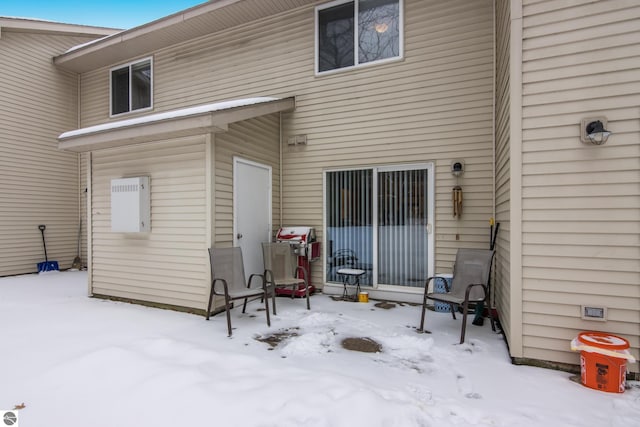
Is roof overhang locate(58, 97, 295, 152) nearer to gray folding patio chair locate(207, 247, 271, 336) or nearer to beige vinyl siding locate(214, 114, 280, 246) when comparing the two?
beige vinyl siding locate(214, 114, 280, 246)

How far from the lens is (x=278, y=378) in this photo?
258cm

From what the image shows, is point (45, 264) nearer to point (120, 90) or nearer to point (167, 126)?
point (120, 90)

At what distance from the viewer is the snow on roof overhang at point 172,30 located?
19.4ft

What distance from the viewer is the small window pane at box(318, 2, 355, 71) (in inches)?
217

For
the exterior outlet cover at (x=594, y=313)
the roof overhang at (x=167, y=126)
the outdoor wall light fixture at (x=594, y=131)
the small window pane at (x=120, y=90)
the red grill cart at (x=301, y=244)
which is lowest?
the exterior outlet cover at (x=594, y=313)

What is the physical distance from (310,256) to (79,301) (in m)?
3.54

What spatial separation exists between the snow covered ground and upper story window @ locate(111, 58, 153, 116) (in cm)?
509

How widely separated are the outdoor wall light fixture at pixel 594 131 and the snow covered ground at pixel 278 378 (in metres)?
1.86

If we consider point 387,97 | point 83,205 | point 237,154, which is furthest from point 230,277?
point 83,205

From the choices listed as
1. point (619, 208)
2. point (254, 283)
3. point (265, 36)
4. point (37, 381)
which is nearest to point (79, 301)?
point (254, 283)

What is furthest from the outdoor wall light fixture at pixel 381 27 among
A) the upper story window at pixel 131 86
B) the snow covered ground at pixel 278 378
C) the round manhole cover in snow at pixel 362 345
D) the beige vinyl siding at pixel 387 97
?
the upper story window at pixel 131 86

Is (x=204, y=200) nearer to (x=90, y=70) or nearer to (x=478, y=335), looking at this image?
(x=478, y=335)

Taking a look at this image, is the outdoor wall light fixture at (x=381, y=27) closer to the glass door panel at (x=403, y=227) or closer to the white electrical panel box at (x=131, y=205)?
the glass door panel at (x=403, y=227)

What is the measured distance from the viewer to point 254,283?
5285mm
